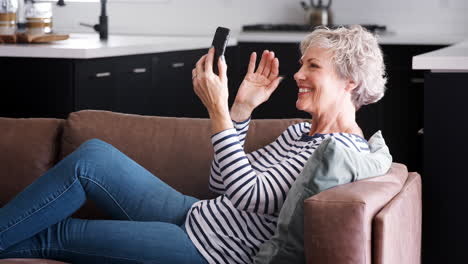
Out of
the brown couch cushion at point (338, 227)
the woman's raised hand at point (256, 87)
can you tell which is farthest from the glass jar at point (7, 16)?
the brown couch cushion at point (338, 227)

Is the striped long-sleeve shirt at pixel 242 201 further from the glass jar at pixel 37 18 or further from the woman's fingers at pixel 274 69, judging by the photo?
the glass jar at pixel 37 18

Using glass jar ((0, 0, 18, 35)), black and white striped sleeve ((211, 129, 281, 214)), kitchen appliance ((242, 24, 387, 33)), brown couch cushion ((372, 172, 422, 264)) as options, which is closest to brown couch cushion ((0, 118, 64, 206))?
black and white striped sleeve ((211, 129, 281, 214))

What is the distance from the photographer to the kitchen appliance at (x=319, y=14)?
572 cm

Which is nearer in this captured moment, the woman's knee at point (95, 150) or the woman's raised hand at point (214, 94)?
the woman's raised hand at point (214, 94)

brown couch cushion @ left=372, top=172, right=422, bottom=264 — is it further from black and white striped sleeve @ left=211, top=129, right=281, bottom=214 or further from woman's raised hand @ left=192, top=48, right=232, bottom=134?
woman's raised hand @ left=192, top=48, right=232, bottom=134

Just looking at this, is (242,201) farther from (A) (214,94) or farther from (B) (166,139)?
(B) (166,139)

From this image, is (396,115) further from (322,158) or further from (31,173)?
(322,158)

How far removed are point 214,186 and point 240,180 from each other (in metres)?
0.42

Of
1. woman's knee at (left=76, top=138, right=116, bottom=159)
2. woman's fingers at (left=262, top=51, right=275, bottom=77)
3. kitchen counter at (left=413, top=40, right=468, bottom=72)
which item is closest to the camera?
woman's knee at (left=76, top=138, right=116, bottom=159)

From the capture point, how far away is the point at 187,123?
2744mm

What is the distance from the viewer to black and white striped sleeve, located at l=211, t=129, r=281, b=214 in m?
2.07

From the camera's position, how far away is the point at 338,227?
1820 millimetres

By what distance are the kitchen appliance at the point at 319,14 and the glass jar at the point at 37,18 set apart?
210 cm

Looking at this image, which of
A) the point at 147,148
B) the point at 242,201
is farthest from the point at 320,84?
the point at 147,148
